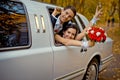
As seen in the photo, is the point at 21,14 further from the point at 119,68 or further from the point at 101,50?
the point at 119,68

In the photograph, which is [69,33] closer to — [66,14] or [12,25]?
[66,14]

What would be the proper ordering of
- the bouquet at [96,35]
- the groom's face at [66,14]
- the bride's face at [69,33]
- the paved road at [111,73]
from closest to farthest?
1. the bouquet at [96,35]
2. the groom's face at [66,14]
3. the bride's face at [69,33]
4. the paved road at [111,73]

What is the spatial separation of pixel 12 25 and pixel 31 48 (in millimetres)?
447

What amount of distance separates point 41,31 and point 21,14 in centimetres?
45

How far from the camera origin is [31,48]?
4.28 meters

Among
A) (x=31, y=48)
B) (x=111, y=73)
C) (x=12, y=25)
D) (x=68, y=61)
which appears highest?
(x=12, y=25)

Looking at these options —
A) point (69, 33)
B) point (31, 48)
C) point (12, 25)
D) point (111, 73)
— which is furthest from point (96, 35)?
point (111, 73)

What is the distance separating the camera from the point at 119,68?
34.6ft

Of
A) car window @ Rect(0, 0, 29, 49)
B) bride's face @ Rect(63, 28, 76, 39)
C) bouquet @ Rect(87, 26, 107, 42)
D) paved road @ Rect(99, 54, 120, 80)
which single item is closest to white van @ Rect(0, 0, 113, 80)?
car window @ Rect(0, 0, 29, 49)

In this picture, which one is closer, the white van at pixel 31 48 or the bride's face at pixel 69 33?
the white van at pixel 31 48

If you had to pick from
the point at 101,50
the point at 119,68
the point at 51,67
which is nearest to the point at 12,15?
the point at 51,67

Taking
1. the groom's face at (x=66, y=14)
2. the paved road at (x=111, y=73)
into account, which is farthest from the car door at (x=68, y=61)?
the paved road at (x=111, y=73)

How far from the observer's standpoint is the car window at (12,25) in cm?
386

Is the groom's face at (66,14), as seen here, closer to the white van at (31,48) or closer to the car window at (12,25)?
the white van at (31,48)
